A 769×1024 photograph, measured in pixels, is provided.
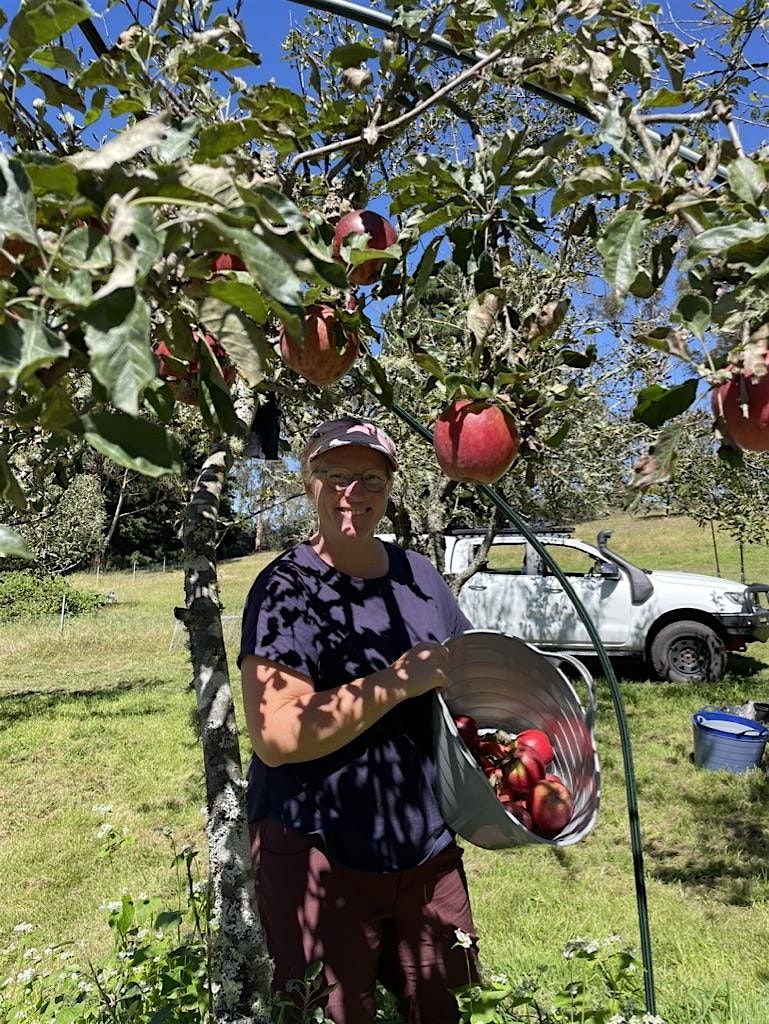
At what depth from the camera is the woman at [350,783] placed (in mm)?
1522

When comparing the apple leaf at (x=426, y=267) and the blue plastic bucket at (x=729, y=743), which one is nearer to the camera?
the apple leaf at (x=426, y=267)

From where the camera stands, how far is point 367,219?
1102mm

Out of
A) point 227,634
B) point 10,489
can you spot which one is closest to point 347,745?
point 10,489

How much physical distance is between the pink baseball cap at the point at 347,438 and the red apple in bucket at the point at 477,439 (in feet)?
1.35

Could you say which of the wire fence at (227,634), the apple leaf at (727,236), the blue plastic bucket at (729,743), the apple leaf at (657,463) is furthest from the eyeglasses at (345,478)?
the wire fence at (227,634)

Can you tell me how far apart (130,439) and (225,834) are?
3.57ft

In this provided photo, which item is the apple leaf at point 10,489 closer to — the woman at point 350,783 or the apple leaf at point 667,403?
the apple leaf at point 667,403

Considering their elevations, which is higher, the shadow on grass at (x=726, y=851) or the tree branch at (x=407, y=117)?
the tree branch at (x=407, y=117)

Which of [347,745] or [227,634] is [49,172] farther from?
[227,634]

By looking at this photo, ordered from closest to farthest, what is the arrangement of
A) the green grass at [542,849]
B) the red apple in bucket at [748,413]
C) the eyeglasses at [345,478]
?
the red apple in bucket at [748,413] < the eyeglasses at [345,478] < the green grass at [542,849]

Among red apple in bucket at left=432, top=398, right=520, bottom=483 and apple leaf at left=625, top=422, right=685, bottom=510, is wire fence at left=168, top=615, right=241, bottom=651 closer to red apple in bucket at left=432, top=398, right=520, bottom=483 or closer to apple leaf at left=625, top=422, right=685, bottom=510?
red apple in bucket at left=432, top=398, right=520, bottom=483

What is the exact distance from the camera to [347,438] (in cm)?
160

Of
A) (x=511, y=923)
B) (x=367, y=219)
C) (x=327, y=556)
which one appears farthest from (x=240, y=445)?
(x=511, y=923)

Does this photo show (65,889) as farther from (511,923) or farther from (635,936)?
(635,936)
